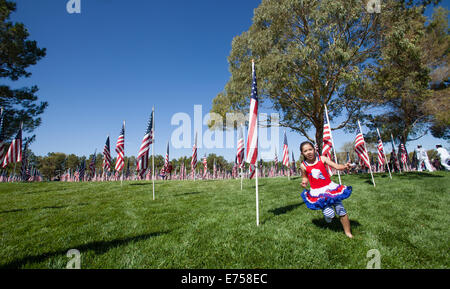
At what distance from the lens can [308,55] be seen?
1350 centimetres

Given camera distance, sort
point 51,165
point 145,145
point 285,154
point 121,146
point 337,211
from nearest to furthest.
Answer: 1. point 337,211
2. point 145,145
3. point 121,146
4. point 285,154
5. point 51,165

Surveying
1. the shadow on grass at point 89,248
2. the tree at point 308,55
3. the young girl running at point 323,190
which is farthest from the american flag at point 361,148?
the shadow on grass at point 89,248

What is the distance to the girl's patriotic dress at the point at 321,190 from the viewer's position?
4047 mm

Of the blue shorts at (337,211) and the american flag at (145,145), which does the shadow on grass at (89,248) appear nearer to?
the blue shorts at (337,211)

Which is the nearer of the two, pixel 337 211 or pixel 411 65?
pixel 337 211

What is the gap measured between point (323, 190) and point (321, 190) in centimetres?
4

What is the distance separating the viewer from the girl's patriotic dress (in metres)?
4.05

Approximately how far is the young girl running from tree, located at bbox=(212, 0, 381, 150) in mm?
11210

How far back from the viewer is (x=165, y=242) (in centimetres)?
386

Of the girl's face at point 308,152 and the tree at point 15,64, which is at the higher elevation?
the tree at point 15,64

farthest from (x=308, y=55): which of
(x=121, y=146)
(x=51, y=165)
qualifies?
(x=51, y=165)

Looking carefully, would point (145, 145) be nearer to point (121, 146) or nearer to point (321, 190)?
point (121, 146)

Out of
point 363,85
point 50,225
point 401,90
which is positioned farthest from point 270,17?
point 50,225

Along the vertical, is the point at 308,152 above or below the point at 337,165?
above
